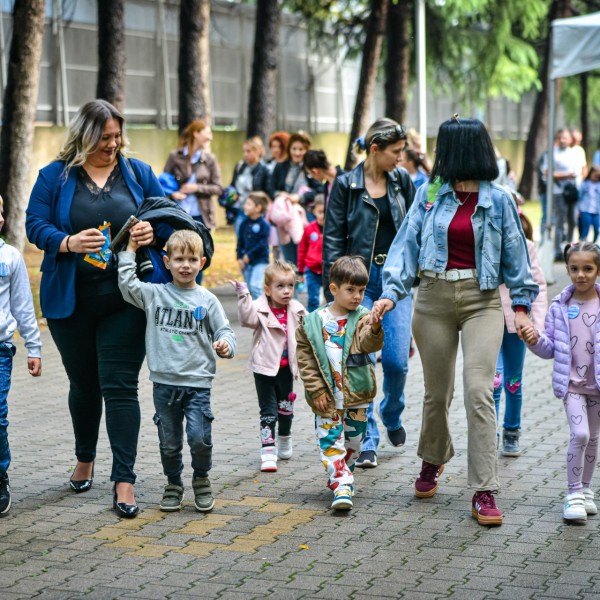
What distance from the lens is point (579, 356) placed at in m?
6.50

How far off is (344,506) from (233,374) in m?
4.80

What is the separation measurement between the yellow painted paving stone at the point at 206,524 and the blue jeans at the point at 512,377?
2.18 metres

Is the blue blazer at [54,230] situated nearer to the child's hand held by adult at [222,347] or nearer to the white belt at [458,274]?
the child's hand held by adult at [222,347]

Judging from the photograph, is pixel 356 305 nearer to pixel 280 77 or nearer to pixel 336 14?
pixel 336 14

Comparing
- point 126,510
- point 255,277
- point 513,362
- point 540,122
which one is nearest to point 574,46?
point 255,277

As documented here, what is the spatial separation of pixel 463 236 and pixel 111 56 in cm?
1365

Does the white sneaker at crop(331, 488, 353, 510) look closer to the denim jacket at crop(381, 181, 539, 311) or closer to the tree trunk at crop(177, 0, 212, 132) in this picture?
the denim jacket at crop(381, 181, 539, 311)

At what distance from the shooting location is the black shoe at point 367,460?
756cm

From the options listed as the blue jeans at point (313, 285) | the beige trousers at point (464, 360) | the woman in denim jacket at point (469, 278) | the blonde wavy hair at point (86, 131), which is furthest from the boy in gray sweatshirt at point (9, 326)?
the blue jeans at point (313, 285)

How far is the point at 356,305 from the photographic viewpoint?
6758mm

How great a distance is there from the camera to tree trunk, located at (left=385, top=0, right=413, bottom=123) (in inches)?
1091

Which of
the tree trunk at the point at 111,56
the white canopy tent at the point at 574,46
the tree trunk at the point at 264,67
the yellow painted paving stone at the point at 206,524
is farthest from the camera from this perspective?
the tree trunk at the point at 264,67

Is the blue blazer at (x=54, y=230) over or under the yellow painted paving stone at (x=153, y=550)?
over

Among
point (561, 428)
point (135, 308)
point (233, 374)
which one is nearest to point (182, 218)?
point (135, 308)
